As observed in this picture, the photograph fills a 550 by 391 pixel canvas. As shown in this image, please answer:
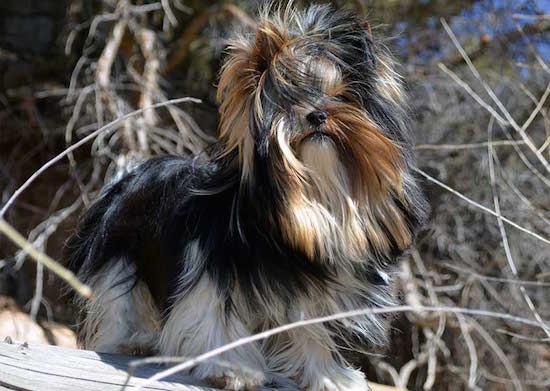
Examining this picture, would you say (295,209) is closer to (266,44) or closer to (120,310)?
(266,44)

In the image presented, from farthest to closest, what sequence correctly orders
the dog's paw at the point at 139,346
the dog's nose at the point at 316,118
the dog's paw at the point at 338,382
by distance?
the dog's paw at the point at 139,346 → the dog's paw at the point at 338,382 → the dog's nose at the point at 316,118

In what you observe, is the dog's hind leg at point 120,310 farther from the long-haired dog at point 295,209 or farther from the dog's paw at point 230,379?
the dog's paw at point 230,379

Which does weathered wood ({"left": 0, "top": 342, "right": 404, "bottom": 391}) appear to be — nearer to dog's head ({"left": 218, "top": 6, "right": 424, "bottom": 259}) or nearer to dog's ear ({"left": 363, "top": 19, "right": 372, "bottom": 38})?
dog's head ({"left": 218, "top": 6, "right": 424, "bottom": 259})

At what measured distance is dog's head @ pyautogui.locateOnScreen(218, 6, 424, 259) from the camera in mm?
2453

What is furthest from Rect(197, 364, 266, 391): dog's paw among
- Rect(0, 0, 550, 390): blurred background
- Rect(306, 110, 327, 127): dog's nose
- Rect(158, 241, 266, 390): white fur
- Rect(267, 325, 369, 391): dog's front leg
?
Rect(0, 0, 550, 390): blurred background

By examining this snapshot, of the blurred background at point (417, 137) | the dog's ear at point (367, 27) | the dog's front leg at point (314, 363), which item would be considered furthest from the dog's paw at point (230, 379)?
the blurred background at point (417, 137)

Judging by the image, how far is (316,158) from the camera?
8.10 feet

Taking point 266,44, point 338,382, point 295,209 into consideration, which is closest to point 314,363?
point 338,382

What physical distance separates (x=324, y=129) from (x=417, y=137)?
3.30 m

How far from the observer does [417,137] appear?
5629 mm

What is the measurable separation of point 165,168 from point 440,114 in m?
3.04

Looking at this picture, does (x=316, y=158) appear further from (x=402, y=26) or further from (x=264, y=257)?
(x=402, y=26)

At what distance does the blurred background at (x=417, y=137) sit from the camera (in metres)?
5.11

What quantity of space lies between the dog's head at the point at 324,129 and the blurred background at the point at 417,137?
7.40 feet
